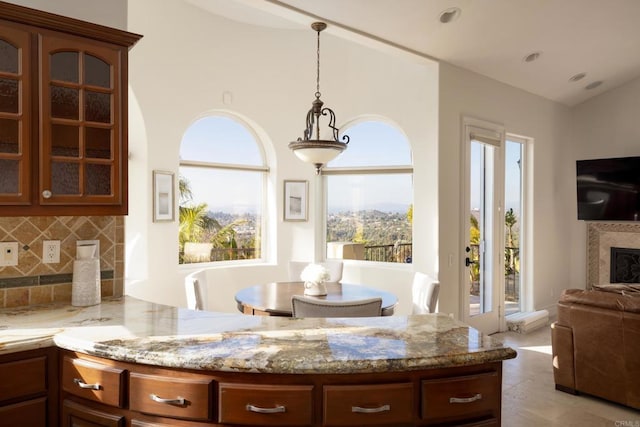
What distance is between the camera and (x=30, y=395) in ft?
6.35

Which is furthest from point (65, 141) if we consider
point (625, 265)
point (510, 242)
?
point (625, 265)

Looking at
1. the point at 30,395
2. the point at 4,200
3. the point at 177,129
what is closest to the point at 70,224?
the point at 4,200

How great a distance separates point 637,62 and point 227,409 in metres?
6.64

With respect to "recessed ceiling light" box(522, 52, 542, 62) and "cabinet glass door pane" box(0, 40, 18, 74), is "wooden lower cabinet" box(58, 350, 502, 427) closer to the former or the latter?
"cabinet glass door pane" box(0, 40, 18, 74)

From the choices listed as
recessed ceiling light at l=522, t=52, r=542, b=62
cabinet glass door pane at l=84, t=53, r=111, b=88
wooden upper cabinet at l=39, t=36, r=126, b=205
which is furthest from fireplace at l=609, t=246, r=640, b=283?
cabinet glass door pane at l=84, t=53, r=111, b=88

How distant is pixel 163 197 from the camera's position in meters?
4.96

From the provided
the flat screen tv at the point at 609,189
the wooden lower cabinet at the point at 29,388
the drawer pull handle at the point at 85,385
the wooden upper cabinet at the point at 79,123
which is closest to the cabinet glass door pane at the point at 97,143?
the wooden upper cabinet at the point at 79,123

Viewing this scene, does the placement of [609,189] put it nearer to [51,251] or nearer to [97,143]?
[97,143]

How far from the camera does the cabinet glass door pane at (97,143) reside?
95.3 inches

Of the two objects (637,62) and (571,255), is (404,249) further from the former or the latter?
(637,62)

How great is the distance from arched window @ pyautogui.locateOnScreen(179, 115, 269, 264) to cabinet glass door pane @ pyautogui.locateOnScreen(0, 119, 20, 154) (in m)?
3.12

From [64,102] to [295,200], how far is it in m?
3.74

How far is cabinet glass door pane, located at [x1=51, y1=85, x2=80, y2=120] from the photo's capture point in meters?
2.32

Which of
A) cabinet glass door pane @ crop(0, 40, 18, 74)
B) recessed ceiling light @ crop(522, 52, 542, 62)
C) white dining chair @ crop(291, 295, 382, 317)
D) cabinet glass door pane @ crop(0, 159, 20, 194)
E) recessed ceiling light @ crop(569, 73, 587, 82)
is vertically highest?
recessed ceiling light @ crop(569, 73, 587, 82)
